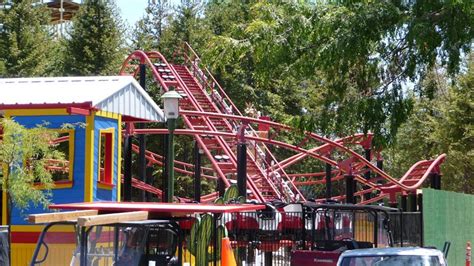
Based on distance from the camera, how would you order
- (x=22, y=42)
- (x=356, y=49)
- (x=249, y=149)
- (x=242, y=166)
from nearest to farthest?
(x=356, y=49)
(x=242, y=166)
(x=249, y=149)
(x=22, y=42)

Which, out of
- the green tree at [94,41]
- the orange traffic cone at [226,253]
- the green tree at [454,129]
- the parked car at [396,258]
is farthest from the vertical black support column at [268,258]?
the green tree at [94,41]

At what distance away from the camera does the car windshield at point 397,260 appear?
11.2 meters

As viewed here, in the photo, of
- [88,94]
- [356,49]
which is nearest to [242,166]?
[88,94]

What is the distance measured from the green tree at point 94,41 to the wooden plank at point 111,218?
33657mm

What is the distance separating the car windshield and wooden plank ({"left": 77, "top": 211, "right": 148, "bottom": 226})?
9.62ft

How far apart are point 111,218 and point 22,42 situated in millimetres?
35226

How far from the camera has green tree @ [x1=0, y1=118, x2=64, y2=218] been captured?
655 inches

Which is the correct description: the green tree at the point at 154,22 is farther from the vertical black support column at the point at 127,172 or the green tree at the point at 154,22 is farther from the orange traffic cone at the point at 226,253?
the orange traffic cone at the point at 226,253

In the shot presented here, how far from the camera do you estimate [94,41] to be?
4384cm

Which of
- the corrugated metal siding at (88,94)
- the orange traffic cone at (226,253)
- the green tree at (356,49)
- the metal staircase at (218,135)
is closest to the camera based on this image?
the orange traffic cone at (226,253)

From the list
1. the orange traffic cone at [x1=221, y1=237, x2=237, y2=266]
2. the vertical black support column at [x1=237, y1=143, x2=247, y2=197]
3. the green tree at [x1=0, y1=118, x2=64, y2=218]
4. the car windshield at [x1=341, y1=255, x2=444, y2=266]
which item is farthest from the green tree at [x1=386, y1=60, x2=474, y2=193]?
the car windshield at [x1=341, y1=255, x2=444, y2=266]

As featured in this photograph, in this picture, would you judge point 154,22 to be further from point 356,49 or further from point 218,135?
point 356,49

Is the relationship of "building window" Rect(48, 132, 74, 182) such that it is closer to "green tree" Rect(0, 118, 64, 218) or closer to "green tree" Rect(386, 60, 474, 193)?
"green tree" Rect(0, 118, 64, 218)

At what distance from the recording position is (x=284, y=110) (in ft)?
166
